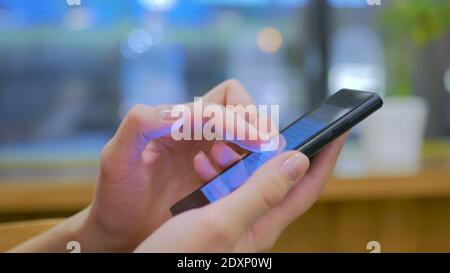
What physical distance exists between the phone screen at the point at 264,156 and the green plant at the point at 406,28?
2.24 feet

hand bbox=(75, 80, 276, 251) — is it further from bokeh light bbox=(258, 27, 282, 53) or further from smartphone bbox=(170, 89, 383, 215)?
bokeh light bbox=(258, 27, 282, 53)

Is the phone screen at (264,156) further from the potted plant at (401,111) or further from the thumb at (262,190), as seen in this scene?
the potted plant at (401,111)

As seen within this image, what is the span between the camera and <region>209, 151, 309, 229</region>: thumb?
388mm

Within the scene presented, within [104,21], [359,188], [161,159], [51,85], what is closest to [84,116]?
[51,85]

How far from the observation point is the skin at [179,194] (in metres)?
0.40

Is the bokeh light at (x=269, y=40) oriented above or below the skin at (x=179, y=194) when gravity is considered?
above

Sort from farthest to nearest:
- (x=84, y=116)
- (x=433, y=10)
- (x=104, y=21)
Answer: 1. (x=84, y=116)
2. (x=104, y=21)
3. (x=433, y=10)

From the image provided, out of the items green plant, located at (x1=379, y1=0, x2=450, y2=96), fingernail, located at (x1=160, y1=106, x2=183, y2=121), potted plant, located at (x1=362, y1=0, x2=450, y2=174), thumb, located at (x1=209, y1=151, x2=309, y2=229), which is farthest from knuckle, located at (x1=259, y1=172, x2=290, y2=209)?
green plant, located at (x1=379, y1=0, x2=450, y2=96)

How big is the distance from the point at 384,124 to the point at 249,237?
0.54 meters

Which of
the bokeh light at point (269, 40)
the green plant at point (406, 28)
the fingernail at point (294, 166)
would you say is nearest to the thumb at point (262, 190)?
the fingernail at point (294, 166)

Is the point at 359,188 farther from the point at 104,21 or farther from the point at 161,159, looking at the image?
the point at 104,21

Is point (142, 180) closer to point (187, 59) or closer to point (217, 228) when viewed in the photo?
point (217, 228)
